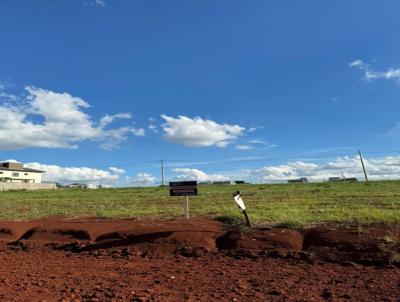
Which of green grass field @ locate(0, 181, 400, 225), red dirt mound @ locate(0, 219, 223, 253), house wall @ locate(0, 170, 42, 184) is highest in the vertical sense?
house wall @ locate(0, 170, 42, 184)

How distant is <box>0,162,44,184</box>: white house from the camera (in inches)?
4518

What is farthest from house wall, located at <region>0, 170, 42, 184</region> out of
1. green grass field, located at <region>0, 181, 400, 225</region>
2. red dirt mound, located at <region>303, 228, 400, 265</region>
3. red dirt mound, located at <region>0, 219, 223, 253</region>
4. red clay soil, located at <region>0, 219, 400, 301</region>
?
red dirt mound, located at <region>303, 228, 400, 265</region>

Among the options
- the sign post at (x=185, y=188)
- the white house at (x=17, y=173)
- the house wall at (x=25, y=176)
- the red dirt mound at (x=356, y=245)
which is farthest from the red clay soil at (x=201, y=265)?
the house wall at (x=25, y=176)

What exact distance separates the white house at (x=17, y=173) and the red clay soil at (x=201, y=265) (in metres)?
111

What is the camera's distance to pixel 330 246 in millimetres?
8461

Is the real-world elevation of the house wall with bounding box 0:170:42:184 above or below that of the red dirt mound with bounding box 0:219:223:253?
above

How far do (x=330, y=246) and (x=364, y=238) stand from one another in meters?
0.67

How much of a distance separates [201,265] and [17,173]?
11938 cm

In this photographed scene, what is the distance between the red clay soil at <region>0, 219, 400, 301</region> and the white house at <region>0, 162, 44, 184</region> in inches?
4380

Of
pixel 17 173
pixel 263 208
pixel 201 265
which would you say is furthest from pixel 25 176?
pixel 201 265

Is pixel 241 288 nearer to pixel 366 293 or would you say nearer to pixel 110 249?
pixel 366 293

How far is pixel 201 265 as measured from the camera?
26.1 ft

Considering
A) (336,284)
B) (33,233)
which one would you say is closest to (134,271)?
(336,284)

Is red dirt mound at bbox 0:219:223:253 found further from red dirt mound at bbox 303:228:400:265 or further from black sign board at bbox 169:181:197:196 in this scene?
red dirt mound at bbox 303:228:400:265
